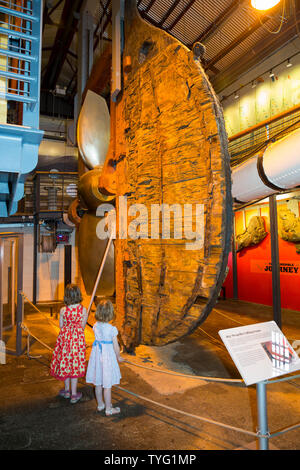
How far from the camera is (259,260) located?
371 inches

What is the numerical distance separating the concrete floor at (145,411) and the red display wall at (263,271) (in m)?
4.86

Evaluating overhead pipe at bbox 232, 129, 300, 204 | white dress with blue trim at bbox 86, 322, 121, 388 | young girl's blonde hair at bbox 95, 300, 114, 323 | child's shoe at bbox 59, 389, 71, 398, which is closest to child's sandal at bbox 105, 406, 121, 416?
white dress with blue trim at bbox 86, 322, 121, 388

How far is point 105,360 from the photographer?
263 centimetres

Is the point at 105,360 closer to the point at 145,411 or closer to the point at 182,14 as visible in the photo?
the point at 145,411

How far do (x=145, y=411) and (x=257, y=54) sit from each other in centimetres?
896

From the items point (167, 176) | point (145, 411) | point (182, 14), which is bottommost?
point (145, 411)

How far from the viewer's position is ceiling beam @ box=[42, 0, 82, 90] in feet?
25.3

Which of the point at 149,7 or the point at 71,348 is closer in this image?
the point at 71,348

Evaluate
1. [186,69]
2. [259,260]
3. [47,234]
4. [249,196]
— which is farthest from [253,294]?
[186,69]

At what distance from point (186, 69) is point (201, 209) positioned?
4.21ft

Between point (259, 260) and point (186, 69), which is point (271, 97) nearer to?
point (259, 260)

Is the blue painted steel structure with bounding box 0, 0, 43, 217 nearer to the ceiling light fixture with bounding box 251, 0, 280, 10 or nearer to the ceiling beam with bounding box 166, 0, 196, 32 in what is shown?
the ceiling light fixture with bounding box 251, 0, 280, 10

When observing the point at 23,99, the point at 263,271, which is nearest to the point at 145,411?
the point at 23,99
